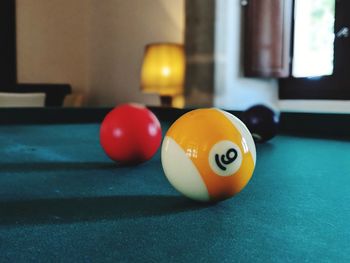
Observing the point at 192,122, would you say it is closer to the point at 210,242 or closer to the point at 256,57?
the point at 210,242

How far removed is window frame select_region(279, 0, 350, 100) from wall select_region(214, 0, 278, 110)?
16.4 inches

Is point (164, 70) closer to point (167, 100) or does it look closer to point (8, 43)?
point (167, 100)

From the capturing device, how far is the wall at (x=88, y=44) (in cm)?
503

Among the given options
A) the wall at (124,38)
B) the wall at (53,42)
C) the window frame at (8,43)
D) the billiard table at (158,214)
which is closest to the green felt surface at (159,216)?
the billiard table at (158,214)

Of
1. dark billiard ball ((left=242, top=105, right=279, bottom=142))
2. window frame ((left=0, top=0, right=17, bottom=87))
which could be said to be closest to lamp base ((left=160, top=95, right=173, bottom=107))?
dark billiard ball ((left=242, top=105, right=279, bottom=142))

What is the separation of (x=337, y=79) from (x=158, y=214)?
9.93 feet

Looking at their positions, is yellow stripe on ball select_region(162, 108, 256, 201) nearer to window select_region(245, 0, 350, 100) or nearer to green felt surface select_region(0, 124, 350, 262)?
green felt surface select_region(0, 124, 350, 262)

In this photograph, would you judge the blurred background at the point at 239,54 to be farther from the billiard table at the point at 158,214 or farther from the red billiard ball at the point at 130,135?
the red billiard ball at the point at 130,135

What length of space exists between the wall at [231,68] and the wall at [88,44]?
1.20m

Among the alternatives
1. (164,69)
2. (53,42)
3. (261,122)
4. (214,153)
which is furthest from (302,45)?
(53,42)

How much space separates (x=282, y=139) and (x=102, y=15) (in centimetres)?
413

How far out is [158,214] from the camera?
76 cm

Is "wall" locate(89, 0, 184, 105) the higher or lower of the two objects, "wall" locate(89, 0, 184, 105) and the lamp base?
the higher

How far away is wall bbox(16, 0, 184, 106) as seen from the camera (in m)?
5.03
